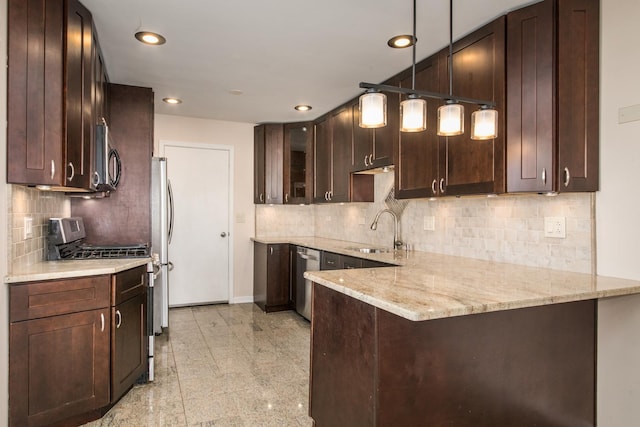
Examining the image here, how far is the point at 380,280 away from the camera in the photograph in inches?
74.4

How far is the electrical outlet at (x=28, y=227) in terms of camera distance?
2348 millimetres

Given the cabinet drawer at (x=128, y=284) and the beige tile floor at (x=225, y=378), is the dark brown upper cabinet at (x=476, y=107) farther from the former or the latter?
the cabinet drawer at (x=128, y=284)

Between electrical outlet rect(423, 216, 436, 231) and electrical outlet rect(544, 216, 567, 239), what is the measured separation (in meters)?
1.06

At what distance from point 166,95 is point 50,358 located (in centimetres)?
270

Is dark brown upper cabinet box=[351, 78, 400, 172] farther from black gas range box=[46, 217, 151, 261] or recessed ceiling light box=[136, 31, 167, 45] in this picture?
black gas range box=[46, 217, 151, 261]

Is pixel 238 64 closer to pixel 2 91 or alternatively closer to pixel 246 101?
pixel 246 101

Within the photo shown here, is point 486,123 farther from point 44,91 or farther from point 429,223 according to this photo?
point 44,91

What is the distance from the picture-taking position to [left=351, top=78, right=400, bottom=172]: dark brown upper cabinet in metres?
3.30

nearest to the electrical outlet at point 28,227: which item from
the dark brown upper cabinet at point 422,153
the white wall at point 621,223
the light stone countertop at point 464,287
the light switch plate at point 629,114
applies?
the light stone countertop at point 464,287

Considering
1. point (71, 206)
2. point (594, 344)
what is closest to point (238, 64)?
point (71, 206)

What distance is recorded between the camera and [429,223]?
3.40m

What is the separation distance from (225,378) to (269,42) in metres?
2.40

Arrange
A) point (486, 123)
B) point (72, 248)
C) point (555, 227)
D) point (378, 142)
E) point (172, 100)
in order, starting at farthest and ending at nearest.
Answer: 1. point (172, 100)
2. point (378, 142)
3. point (72, 248)
4. point (555, 227)
5. point (486, 123)

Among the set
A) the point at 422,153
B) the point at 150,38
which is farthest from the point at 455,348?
the point at 150,38
